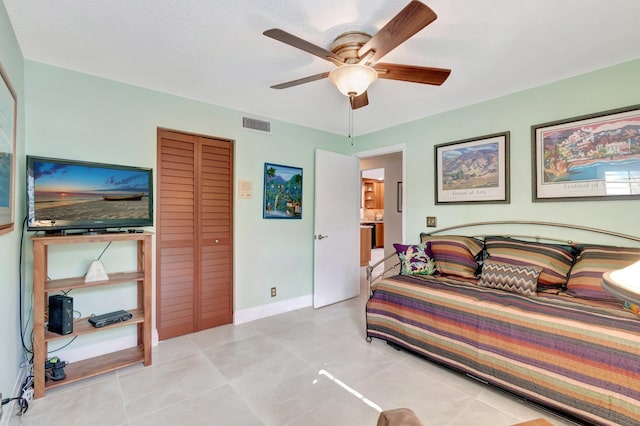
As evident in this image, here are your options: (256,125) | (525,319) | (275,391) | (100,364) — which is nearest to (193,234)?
(100,364)

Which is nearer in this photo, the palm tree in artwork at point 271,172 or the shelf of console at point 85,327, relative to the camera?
the shelf of console at point 85,327

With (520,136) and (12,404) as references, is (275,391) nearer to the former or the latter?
(12,404)

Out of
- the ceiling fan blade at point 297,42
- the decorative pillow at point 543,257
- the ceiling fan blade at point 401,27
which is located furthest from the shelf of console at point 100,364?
the decorative pillow at point 543,257

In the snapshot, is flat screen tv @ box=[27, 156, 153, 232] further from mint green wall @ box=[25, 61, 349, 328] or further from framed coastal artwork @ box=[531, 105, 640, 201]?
framed coastal artwork @ box=[531, 105, 640, 201]

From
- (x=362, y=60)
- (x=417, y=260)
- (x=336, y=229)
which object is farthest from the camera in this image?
(x=336, y=229)

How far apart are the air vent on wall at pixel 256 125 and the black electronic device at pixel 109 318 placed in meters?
2.18

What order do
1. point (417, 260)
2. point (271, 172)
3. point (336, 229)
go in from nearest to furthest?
point (417, 260) < point (271, 172) < point (336, 229)

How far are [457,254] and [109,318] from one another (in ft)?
10.0

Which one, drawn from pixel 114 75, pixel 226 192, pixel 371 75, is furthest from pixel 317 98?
pixel 114 75

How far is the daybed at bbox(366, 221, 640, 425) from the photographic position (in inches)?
65.6

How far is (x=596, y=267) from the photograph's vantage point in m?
2.15

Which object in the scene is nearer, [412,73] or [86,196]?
[412,73]

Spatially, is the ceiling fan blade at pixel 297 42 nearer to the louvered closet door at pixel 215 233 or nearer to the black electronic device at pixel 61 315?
the louvered closet door at pixel 215 233

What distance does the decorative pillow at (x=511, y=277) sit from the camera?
232 centimetres
